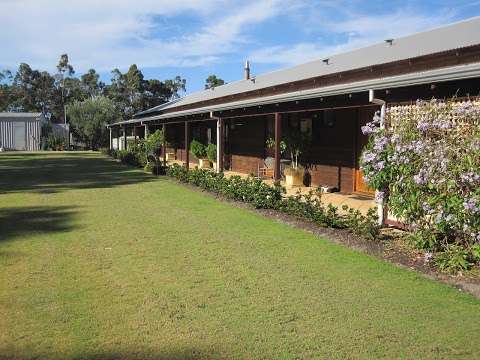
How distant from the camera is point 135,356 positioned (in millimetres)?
3670

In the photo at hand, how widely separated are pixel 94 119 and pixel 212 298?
1912 inches

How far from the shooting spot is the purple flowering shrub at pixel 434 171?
554 cm

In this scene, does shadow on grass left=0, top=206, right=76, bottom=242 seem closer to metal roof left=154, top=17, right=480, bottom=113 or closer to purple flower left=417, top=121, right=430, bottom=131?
purple flower left=417, top=121, right=430, bottom=131

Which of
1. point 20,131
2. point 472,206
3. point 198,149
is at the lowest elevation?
point 472,206

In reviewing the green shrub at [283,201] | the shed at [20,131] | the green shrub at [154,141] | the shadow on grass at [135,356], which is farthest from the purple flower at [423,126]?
the shed at [20,131]

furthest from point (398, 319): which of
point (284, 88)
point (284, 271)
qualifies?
point (284, 88)

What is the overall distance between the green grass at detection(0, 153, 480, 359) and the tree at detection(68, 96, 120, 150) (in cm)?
4375

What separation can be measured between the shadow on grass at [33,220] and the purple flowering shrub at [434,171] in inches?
209

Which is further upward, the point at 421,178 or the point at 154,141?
the point at 154,141

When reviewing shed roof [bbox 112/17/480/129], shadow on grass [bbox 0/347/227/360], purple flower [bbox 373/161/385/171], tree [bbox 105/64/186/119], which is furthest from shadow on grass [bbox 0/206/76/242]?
tree [bbox 105/64/186/119]

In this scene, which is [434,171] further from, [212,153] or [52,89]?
[52,89]

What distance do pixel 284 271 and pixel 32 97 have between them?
79.7 metres

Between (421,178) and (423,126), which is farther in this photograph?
(423,126)

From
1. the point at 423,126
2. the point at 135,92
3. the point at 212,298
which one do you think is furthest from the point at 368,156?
the point at 135,92
